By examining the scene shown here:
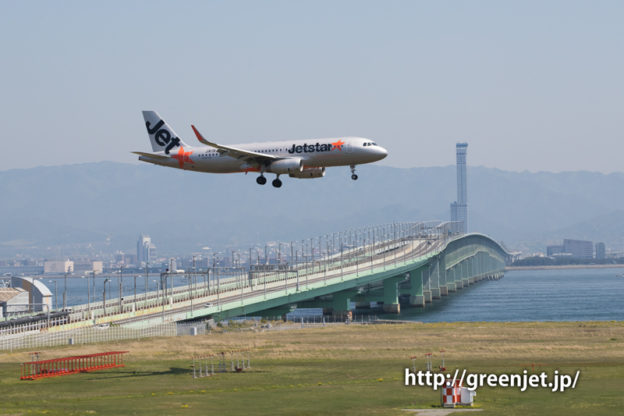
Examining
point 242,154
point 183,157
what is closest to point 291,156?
point 242,154

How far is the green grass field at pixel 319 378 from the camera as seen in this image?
157ft

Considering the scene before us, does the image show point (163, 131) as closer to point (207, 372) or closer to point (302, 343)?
point (302, 343)

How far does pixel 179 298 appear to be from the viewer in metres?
165

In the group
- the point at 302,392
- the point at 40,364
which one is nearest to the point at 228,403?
the point at 302,392

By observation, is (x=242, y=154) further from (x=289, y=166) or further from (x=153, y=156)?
(x=153, y=156)

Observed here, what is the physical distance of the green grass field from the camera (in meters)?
48.0

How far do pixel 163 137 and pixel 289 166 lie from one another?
28.8m

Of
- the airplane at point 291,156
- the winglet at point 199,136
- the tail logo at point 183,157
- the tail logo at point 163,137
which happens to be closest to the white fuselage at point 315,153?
the airplane at point 291,156

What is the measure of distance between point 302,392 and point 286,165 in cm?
4134

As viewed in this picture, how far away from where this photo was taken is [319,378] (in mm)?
60625

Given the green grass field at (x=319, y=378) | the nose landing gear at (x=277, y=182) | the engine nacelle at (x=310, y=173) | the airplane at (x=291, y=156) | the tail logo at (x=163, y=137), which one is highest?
the tail logo at (x=163, y=137)

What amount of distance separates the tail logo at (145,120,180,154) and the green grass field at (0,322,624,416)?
1010 inches

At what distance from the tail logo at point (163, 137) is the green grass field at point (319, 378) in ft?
84.2

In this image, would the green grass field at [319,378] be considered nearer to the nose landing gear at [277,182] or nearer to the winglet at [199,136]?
the nose landing gear at [277,182]
